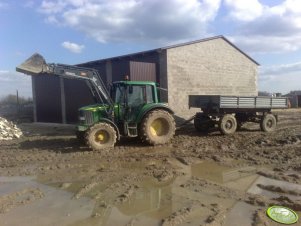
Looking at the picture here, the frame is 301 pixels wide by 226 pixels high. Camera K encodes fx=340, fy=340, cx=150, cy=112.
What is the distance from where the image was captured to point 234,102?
14617 mm

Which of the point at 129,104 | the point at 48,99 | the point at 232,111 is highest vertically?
the point at 48,99

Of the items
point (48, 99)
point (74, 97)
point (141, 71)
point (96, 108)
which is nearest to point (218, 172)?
point (96, 108)

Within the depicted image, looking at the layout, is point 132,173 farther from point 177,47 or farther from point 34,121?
point 34,121

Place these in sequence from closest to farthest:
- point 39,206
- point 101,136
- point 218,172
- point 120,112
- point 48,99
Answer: point 39,206 → point 218,172 → point 101,136 → point 120,112 → point 48,99

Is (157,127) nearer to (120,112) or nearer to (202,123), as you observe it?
(120,112)

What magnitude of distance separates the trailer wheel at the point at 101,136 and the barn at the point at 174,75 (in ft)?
21.7

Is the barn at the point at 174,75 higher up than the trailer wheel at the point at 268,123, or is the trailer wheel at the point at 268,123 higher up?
the barn at the point at 174,75

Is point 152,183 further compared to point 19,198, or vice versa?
point 152,183

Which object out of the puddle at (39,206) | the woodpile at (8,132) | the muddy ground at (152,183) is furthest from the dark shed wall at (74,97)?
the puddle at (39,206)

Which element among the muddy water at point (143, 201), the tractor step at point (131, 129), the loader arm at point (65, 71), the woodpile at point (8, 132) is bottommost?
the muddy water at point (143, 201)

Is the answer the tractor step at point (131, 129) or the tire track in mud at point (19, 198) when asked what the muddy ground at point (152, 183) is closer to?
the tire track in mud at point (19, 198)

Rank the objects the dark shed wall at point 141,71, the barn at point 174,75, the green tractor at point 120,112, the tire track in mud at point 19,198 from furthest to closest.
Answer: the barn at point 174,75 < the dark shed wall at point 141,71 < the green tractor at point 120,112 < the tire track in mud at point 19,198

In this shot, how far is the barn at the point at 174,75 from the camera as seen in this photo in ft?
58.5

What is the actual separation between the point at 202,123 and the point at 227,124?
1187mm
